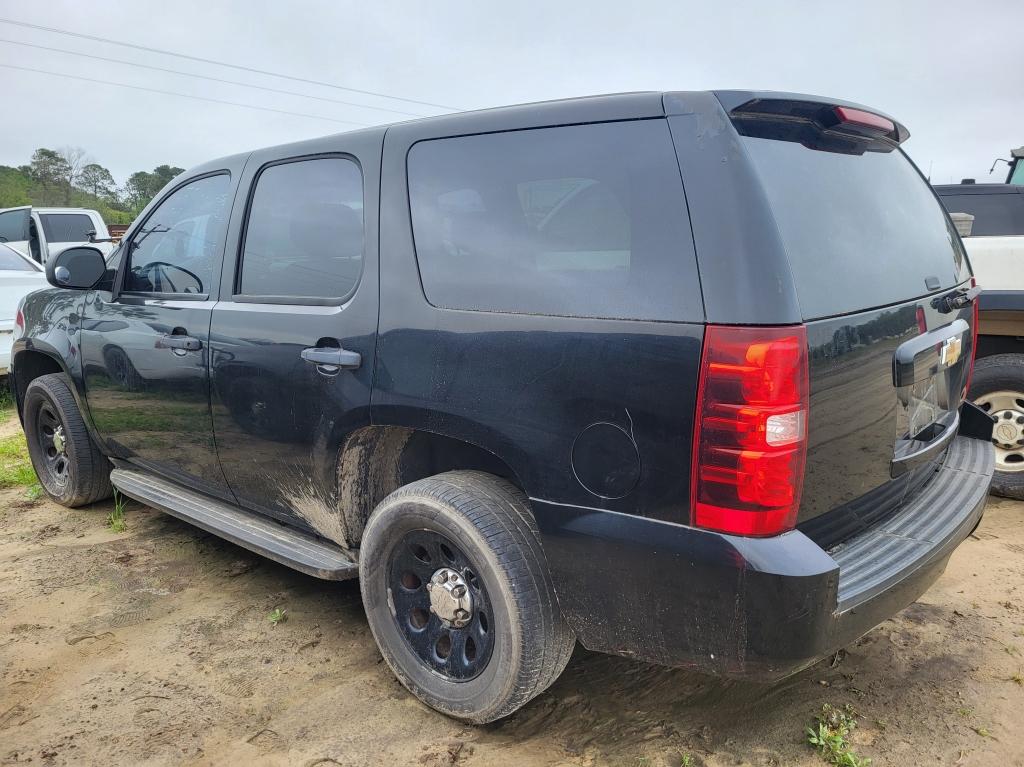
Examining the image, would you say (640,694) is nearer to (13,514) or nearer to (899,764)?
(899,764)

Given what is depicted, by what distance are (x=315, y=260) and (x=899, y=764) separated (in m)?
2.44

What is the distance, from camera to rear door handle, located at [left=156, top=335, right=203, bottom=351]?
306 cm

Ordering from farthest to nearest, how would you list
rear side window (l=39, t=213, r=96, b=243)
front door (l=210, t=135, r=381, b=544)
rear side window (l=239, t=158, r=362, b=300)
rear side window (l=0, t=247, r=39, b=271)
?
1. rear side window (l=39, t=213, r=96, b=243)
2. rear side window (l=0, t=247, r=39, b=271)
3. rear side window (l=239, t=158, r=362, b=300)
4. front door (l=210, t=135, r=381, b=544)

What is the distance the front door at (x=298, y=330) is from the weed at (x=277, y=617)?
45 centimetres

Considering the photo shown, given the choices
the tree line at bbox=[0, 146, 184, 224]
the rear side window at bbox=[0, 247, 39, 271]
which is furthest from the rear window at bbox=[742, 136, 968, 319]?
the tree line at bbox=[0, 146, 184, 224]

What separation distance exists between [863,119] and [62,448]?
4350mm

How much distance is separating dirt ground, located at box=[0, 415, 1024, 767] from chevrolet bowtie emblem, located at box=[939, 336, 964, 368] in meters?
1.07

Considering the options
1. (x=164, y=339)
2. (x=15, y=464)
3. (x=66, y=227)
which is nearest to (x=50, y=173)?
(x=66, y=227)

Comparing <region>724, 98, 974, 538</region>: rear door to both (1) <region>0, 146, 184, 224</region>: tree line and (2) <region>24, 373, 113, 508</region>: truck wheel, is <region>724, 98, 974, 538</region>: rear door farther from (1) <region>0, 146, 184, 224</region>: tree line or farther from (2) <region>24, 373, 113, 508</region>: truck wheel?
(1) <region>0, 146, 184, 224</region>: tree line

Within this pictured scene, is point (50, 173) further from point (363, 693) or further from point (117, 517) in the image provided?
point (363, 693)

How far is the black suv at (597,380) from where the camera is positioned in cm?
179

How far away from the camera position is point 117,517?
427 cm

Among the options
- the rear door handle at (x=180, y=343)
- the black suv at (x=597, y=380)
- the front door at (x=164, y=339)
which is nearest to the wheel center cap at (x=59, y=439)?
the front door at (x=164, y=339)

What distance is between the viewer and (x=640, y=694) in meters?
2.54
